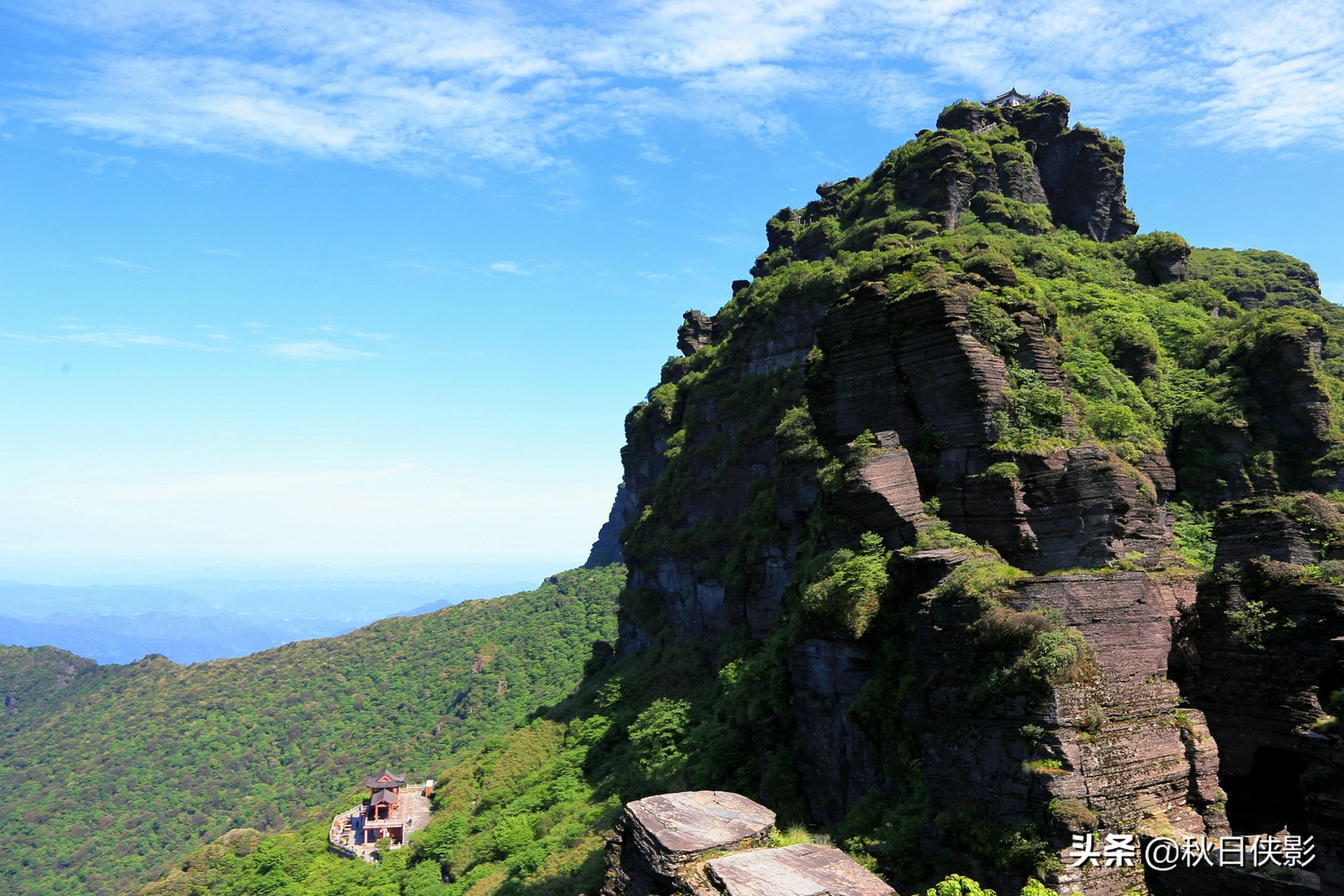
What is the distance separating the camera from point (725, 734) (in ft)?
123

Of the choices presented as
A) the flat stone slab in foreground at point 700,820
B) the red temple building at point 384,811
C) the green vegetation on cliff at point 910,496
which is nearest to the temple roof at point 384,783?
the red temple building at point 384,811

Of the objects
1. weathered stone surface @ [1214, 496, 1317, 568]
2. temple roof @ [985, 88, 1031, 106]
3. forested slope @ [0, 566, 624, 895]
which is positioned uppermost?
temple roof @ [985, 88, 1031, 106]

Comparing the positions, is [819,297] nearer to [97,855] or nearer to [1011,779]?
[1011,779]

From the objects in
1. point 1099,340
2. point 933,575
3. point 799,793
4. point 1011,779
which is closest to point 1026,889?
point 1011,779

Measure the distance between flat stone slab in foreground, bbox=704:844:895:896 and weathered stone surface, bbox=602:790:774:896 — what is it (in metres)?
0.78

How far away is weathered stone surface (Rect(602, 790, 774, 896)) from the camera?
1938 centimetres

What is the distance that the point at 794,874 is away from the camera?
17.8m

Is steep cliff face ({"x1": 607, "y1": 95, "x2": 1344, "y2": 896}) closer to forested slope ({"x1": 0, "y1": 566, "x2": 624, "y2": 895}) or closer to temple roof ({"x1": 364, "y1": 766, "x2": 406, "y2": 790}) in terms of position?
temple roof ({"x1": 364, "y1": 766, "x2": 406, "y2": 790})

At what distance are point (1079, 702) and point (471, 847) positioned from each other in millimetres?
45983

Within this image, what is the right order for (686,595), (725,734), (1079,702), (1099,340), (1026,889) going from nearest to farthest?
(1026,889)
(1079,702)
(725,734)
(1099,340)
(686,595)

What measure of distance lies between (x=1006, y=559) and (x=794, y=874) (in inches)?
463

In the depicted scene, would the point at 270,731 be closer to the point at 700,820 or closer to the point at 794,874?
the point at 700,820

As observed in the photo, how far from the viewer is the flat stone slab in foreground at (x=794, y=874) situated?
17.1m

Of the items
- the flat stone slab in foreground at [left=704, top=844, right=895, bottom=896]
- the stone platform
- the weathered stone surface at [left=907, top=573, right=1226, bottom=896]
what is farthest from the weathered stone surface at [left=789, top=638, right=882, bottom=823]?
the stone platform
